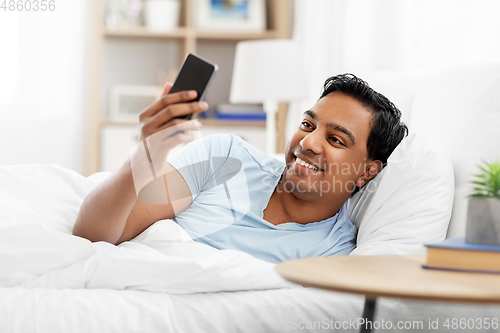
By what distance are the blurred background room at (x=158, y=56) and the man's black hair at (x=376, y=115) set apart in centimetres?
74

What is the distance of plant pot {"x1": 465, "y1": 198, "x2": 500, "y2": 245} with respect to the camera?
770mm

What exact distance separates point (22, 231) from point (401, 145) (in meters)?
0.89

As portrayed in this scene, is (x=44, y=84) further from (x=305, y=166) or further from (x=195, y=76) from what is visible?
(x=195, y=76)

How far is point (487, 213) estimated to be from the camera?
776 mm

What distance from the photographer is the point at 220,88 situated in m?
3.53

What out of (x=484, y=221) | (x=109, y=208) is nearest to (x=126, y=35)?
(x=109, y=208)

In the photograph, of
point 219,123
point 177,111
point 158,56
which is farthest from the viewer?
point 158,56

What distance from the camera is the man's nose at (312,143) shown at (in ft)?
4.15

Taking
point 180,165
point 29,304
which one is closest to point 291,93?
point 180,165

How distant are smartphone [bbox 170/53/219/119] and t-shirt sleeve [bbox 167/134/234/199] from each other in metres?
0.33

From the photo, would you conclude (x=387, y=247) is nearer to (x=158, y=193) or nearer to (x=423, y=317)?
(x=423, y=317)

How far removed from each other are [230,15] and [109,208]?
2411 mm

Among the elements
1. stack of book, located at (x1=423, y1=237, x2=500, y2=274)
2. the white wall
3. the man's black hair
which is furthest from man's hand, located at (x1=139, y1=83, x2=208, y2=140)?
the white wall

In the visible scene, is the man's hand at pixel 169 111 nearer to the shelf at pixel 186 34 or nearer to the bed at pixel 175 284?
the bed at pixel 175 284
